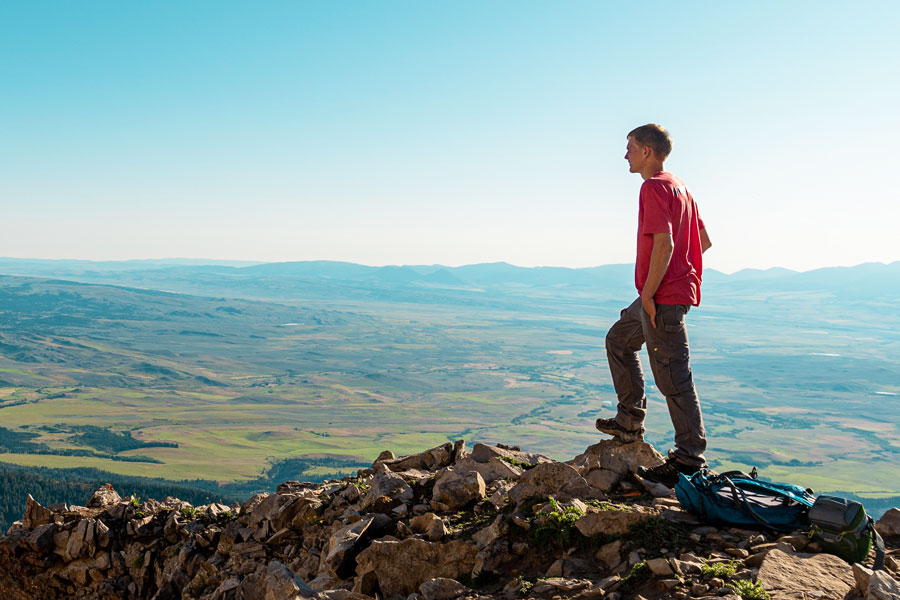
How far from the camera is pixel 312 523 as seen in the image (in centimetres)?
796

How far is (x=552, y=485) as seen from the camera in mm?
7059

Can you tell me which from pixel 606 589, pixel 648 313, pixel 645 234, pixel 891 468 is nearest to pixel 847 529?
pixel 606 589

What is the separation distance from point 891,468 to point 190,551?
159288 mm

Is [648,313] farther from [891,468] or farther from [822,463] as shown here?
[891,468]

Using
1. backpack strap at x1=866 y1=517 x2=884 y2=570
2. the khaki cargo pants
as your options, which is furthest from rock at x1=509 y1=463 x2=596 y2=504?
backpack strap at x1=866 y1=517 x2=884 y2=570

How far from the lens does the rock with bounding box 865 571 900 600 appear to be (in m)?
4.25

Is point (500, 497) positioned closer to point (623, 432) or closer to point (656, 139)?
point (623, 432)

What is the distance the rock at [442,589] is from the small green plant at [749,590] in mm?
2127

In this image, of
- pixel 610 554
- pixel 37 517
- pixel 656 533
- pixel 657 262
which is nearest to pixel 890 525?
pixel 656 533

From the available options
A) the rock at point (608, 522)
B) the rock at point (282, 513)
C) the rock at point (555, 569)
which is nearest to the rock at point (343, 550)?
the rock at point (282, 513)

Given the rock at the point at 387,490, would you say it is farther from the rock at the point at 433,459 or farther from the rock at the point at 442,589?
the rock at the point at 442,589

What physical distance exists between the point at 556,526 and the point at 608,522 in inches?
18.2

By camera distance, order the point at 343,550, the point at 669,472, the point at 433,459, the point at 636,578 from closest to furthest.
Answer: the point at 636,578 < the point at 343,550 < the point at 669,472 < the point at 433,459

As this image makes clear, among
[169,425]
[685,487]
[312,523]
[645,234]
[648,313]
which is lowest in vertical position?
[169,425]
